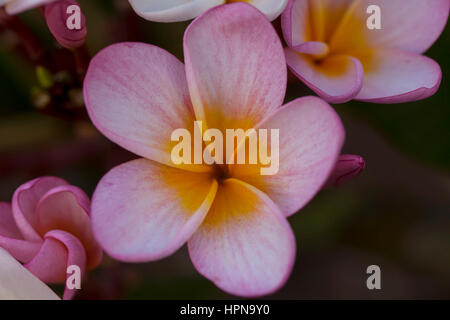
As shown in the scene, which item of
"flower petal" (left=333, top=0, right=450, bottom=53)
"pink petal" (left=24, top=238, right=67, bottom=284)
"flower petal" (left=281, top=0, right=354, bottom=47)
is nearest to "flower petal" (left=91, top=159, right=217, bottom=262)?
"pink petal" (left=24, top=238, right=67, bottom=284)

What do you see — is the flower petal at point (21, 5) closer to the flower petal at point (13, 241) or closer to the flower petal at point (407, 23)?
the flower petal at point (13, 241)

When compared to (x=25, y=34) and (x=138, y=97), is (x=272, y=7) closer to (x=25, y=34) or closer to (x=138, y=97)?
(x=138, y=97)

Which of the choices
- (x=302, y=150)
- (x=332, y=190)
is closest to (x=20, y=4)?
(x=302, y=150)

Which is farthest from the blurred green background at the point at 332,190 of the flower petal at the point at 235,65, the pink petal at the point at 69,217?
the flower petal at the point at 235,65

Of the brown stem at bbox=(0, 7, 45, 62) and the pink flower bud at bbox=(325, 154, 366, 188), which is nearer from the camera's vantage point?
the pink flower bud at bbox=(325, 154, 366, 188)

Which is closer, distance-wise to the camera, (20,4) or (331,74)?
(20,4)

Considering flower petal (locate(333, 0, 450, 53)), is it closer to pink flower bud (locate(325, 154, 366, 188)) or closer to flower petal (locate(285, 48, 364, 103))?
flower petal (locate(285, 48, 364, 103))
